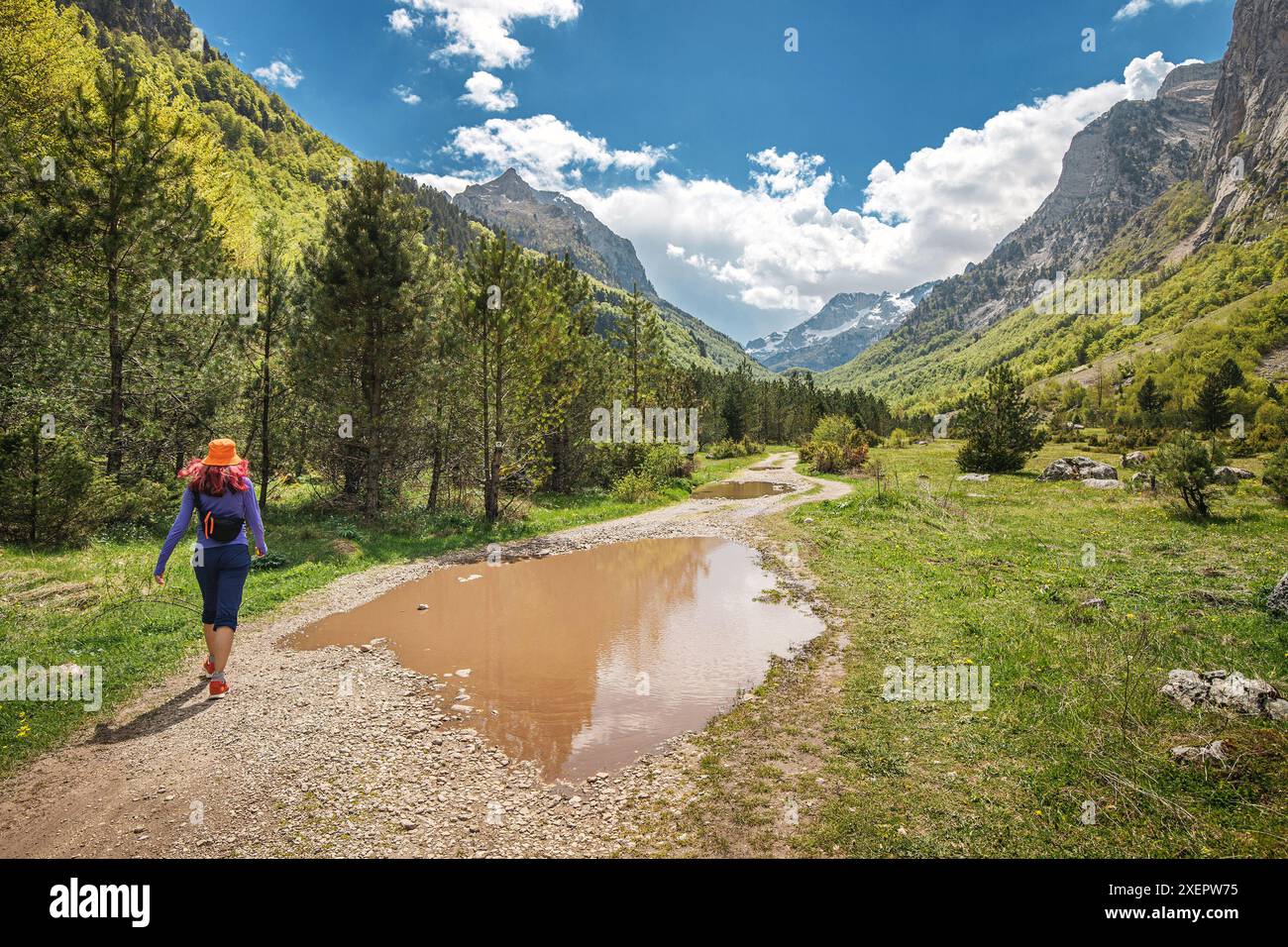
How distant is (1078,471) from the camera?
33656 millimetres

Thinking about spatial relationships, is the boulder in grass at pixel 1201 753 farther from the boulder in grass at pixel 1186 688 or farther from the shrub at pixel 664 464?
the shrub at pixel 664 464

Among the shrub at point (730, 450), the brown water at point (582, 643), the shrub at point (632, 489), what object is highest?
the shrub at point (730, 450)

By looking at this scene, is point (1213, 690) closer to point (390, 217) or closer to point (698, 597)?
point (698, 597)

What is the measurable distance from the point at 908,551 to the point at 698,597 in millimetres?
8013

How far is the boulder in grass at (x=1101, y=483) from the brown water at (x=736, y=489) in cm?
1703

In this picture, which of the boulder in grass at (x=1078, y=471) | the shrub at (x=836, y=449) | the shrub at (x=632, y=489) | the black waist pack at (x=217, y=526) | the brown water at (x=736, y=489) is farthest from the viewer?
the shrub at (x=836, y=449)

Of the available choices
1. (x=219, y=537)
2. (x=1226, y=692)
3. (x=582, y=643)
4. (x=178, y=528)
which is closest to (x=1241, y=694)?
(x=1226, y=692)

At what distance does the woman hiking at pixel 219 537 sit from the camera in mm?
7941
